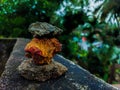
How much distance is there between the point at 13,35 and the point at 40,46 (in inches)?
188

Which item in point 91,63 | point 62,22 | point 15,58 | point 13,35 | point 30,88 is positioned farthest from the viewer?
point 91,63

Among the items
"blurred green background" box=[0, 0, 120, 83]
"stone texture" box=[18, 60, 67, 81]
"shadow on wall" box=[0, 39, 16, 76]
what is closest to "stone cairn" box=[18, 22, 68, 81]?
"stone texture" box=[18, 60, 67, 81]

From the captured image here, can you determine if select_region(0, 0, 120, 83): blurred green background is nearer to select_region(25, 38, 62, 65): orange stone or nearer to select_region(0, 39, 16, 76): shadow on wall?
select_region(0, 39, 16, 76): shadow on wall

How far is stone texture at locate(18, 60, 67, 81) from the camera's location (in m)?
2.18

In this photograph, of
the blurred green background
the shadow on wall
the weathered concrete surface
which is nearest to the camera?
the weathered concrete surface

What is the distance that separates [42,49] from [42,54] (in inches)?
1.4

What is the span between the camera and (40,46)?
7.16ft

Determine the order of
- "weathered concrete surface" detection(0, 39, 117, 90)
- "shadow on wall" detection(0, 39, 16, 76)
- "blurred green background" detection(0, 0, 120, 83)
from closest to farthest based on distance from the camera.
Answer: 1. "weathered concrete surface" detection(0, 39, 117, 90)
2. "shadow on wall" detection(0, 39, 16, 76)
3. "blurred green background" detection(0, 0, 120, 83)

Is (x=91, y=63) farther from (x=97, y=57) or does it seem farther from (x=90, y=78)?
(x=90, y=78)

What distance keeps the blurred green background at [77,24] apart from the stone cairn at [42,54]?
3.96 m

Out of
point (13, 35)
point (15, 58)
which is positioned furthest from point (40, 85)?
point (13, 35)

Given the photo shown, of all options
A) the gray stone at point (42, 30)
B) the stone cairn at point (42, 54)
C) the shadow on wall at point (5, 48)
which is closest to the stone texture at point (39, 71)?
the stone cairn at point (42, 54)

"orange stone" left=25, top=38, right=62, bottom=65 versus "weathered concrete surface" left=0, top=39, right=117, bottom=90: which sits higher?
"orange stone" left=25, top=38, right=62, bottom=65

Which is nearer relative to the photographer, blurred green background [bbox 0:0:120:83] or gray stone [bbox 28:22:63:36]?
gray stone [bbox 28:22:63:36]
